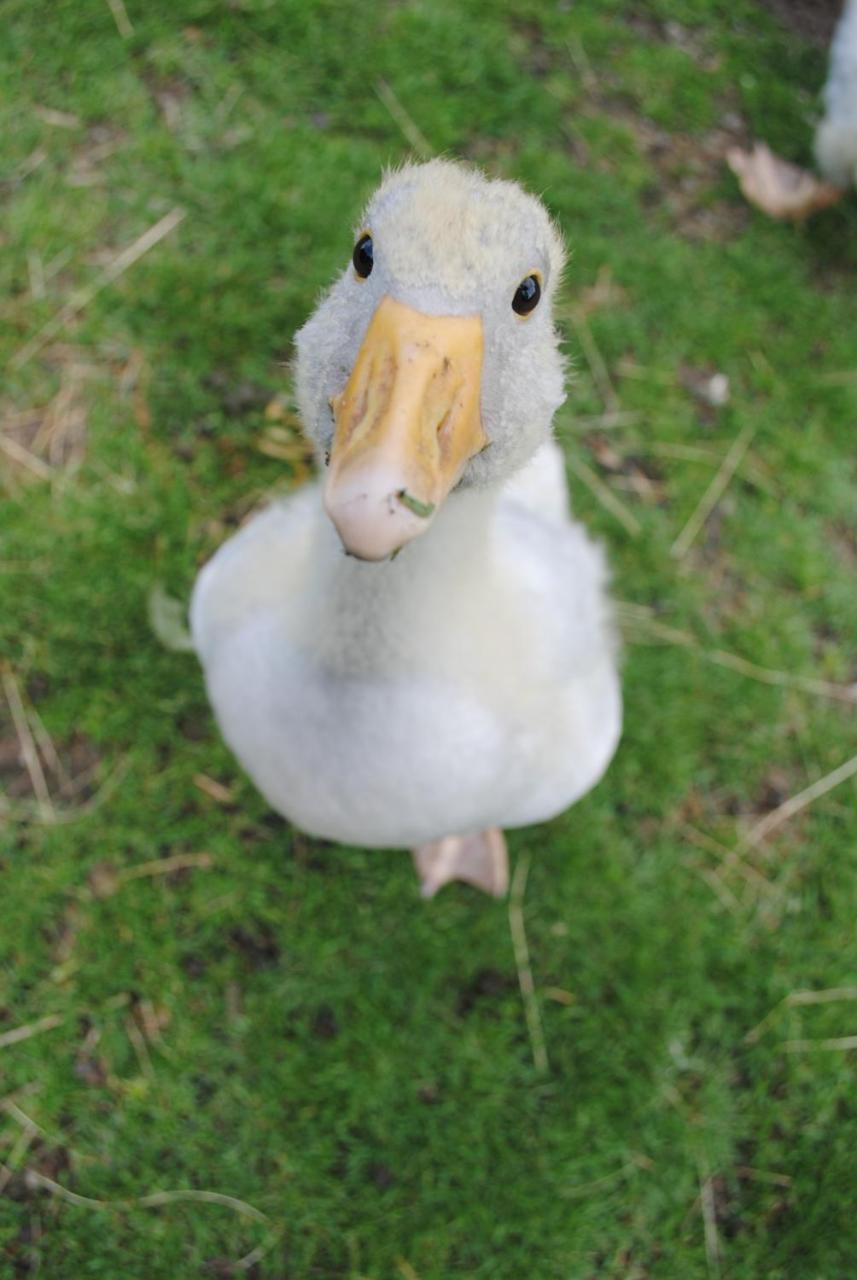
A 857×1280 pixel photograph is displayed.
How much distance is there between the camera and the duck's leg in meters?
2.32

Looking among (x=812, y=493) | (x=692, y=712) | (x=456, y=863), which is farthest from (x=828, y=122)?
(x=456, y=863)

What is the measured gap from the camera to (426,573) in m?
1.40

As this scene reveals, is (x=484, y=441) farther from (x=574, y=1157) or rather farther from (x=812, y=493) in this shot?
(x=812, y=493)

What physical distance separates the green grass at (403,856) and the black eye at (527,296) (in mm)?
1535

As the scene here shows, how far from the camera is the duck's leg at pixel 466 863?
2.32 m

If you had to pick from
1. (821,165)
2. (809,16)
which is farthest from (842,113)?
(809,16)

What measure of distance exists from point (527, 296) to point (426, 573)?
430 millimetres

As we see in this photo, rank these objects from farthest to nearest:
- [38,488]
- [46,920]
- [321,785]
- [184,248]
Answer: [184,248], [38,488], [46,920], [321,785]

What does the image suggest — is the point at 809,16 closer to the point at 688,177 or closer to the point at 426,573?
the point at 688,177

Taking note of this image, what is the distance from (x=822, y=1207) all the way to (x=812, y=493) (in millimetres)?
1902

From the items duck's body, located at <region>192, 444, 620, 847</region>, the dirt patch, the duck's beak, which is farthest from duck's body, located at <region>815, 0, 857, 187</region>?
the duck's beak

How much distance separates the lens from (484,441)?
1.11 metres

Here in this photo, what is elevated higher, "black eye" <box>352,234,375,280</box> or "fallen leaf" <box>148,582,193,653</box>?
"black eye" <box>352,234,375,280</box>

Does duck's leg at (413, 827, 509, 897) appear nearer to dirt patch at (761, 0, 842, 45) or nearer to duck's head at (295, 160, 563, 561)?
duck's head at (295, 160, 563, 561)
